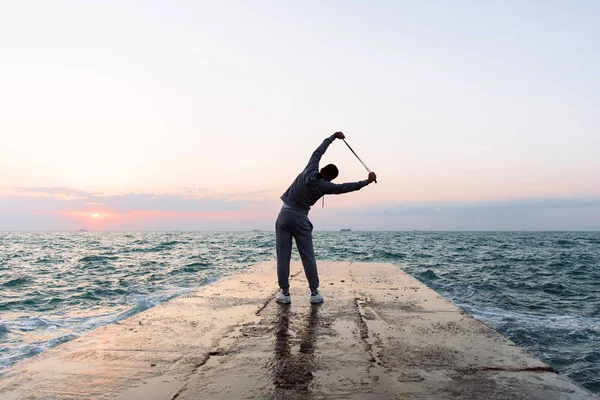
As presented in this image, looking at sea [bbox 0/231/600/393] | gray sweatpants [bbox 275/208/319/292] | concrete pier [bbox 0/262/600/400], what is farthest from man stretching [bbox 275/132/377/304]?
sea [bbox 0/231/600/393]

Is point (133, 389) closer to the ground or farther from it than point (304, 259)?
closer to the ground

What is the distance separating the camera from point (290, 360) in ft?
10.0

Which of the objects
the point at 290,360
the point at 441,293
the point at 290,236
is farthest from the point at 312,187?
the point at 441,293

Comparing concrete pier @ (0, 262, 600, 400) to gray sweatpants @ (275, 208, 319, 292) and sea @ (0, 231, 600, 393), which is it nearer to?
gray sweatpants @ (275, 208, 319, 292)

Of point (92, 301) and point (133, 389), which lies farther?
point (92, 301)

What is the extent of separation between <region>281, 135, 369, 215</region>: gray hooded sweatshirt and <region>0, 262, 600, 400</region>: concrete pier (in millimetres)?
1284

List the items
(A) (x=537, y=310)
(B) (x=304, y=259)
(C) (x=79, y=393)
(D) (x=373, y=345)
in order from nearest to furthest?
1. (C) (x=79, y=393)
2. (D) (x=373, y=345)
3. (B) (x=304, y=259)
4. (A) (x=537, y=310)

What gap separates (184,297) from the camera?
235 inches

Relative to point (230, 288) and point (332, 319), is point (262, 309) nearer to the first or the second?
point (332, 319)

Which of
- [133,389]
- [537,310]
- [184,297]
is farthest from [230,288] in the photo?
[537,310]

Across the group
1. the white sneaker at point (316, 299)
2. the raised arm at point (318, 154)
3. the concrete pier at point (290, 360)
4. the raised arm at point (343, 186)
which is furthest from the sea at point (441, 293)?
the raised arm at point (318, 154)

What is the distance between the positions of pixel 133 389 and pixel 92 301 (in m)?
8.62

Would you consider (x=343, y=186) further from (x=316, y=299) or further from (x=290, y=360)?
(x=290, y=360)

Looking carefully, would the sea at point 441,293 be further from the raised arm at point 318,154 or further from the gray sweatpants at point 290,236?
the raised arm at point 318,154
